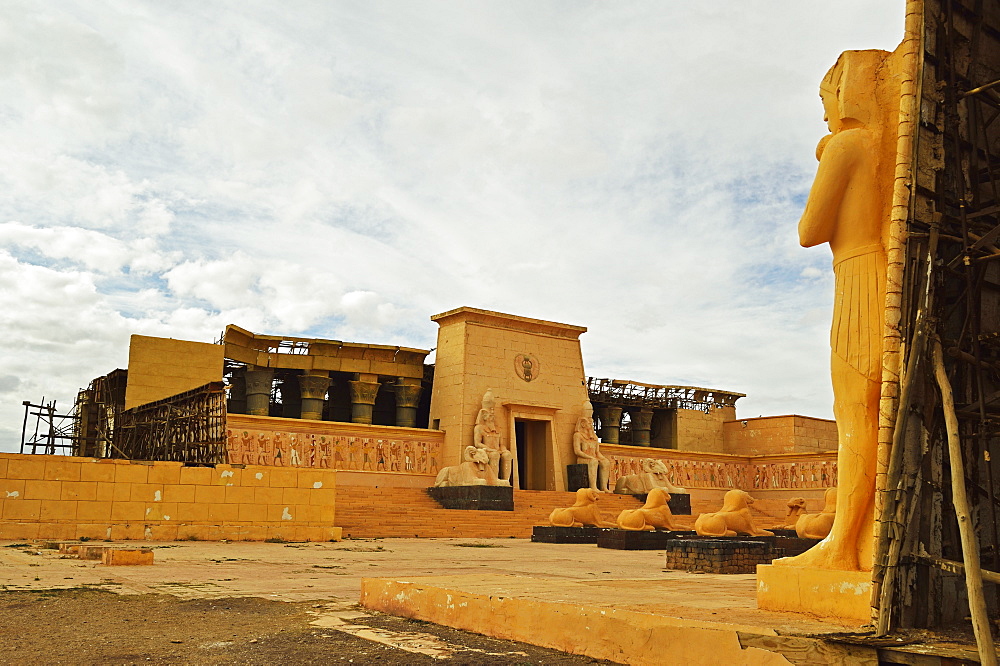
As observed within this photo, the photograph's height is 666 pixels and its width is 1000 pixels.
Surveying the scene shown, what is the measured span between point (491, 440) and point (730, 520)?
41.2ft

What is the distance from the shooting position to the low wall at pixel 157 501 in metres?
13.1

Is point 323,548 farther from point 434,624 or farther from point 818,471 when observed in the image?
point 818,471

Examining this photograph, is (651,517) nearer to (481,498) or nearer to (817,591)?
(481,498)

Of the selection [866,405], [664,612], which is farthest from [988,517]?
[664,612]

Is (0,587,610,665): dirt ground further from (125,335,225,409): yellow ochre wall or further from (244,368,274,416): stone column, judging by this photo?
(244,368,274,416): stone column

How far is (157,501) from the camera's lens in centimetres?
1395

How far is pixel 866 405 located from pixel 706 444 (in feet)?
104

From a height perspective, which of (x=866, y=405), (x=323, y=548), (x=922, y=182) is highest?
(x=922, y=182)

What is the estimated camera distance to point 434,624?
5.32 meters

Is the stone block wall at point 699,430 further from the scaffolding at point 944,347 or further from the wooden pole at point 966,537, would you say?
the wooden pole at point 966,537

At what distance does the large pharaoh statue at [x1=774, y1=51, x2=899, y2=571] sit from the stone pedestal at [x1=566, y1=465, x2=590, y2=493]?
23.1 m

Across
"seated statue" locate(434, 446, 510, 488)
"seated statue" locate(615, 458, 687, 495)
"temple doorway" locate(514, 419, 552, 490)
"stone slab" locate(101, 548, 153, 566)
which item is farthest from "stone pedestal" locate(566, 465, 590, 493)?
"stone slab" locate(101, 548, 153, 566)

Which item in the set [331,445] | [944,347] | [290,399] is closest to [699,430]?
[290,399]

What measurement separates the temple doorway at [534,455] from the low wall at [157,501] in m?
13.9
